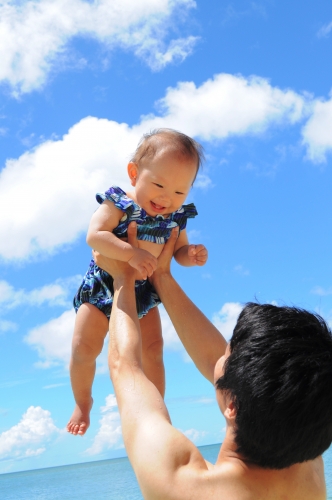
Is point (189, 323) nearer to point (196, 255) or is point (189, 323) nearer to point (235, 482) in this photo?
point (196, 255)

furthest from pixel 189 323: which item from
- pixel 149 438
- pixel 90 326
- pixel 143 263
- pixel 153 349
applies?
pixel 149 438

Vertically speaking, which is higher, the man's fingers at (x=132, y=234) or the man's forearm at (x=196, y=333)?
the man's fingers at (x=132, y=234)

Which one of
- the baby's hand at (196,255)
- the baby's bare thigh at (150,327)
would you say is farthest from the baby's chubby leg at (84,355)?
the baby's hand at (196,255)

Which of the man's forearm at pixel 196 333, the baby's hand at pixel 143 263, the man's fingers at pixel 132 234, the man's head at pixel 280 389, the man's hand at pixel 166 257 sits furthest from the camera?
the man's hand at pixel 166 257

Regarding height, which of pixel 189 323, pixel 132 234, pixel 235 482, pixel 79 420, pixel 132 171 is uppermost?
Result: pixel 132 171

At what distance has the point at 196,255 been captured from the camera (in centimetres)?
387

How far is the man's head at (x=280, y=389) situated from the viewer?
2322 millimetres

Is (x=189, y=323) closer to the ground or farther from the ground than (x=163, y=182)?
closer to the ground

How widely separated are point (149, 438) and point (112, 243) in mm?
1386

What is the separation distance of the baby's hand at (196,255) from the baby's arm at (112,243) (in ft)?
1.49

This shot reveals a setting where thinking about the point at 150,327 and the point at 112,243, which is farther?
the point at 150,327

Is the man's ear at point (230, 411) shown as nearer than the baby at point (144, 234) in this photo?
Yes

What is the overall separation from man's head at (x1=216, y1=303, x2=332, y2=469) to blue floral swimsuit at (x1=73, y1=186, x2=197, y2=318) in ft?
4.63

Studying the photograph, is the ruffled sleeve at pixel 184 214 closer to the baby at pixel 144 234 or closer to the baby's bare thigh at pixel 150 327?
the baby at pixel 144 234
